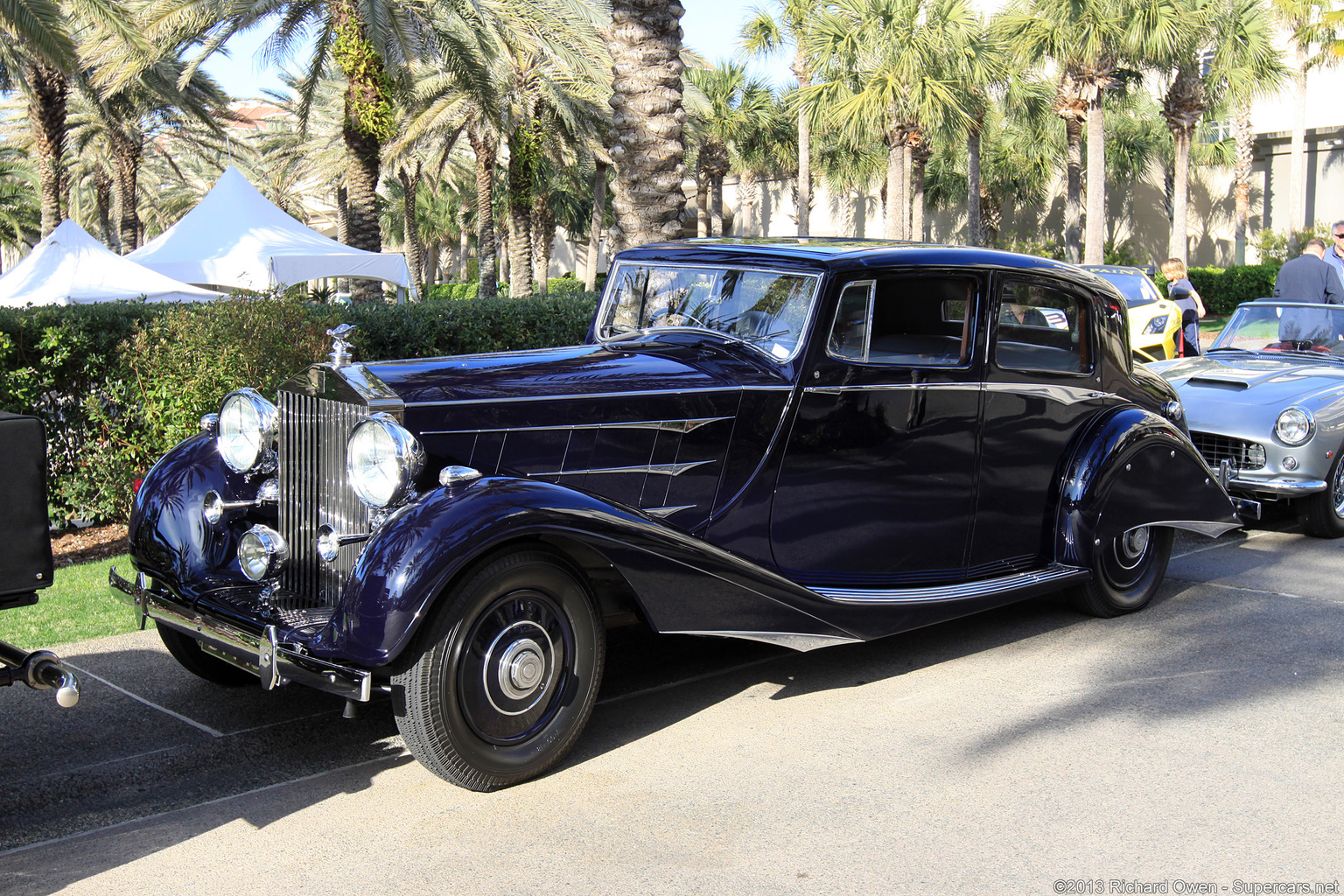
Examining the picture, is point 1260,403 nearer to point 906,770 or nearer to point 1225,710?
point 1225,710

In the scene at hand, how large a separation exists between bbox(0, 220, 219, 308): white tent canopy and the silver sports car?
37.9ft

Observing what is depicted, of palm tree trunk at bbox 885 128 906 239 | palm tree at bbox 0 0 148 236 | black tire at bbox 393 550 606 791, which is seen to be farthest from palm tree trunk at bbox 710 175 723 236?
black tire at bbox 393 550 606 791

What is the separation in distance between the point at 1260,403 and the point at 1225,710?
386 cm

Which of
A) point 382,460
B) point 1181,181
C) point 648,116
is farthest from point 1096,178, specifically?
point 382,460

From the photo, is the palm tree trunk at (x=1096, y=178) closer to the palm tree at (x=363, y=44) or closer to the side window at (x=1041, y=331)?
the palm tree at (x=363, y=44)

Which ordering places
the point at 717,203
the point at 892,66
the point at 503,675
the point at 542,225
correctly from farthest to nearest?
1. the point at 542,225
2. the point at 717,203
3. the point at 892,66
4. the point at 503,675

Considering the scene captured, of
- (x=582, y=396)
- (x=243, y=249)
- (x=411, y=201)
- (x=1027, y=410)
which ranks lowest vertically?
(x=1027, y=410)

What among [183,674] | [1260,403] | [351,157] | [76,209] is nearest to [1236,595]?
[1260,403]

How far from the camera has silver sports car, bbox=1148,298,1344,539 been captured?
7086mm

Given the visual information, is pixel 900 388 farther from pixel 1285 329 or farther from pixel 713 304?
pixel 1285 329

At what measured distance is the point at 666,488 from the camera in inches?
160

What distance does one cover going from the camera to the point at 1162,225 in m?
38.0

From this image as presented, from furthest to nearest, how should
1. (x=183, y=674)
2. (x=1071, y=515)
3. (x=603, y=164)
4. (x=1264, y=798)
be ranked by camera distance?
1. (x=603, y=164)
2. (x=1071, y=515)
3. (x=183, y=674)
4. (x=1264, y=798)

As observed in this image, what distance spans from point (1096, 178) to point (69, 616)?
2007 centimetres
